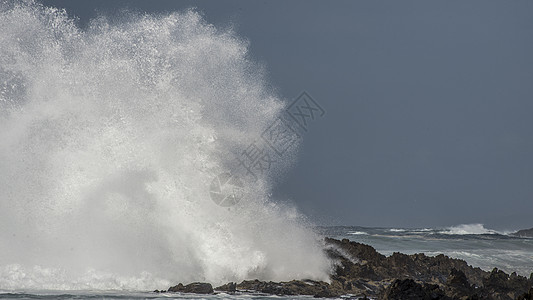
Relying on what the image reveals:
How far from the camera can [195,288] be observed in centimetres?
1616

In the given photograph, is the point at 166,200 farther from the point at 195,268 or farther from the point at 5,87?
the point at 5,87

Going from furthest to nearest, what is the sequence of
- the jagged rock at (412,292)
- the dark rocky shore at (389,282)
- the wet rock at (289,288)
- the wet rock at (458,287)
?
1. the wet rock at (289,288)
2. the wet rock at (458,287)
3. the dark rocky shore at (389,282)
4. the jagged rock at (412,292)

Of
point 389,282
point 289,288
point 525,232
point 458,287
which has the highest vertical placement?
point 525,232

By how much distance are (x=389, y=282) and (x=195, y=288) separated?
6.24 meters

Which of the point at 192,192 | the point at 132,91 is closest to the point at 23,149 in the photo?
the point at 132,91

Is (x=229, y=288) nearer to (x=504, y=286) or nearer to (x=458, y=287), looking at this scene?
(x=458, y=287)

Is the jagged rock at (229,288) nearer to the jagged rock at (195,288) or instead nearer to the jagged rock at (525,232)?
the jagged rock at (195,288)

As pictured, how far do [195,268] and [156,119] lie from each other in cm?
527

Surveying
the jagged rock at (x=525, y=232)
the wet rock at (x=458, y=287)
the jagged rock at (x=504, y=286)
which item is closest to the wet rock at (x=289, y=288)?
the wet rock at (x=458, y=287)

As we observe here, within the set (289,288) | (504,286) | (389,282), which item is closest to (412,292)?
(289,288)

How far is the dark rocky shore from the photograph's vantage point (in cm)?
1375

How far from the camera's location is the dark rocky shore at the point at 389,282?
1375 cm

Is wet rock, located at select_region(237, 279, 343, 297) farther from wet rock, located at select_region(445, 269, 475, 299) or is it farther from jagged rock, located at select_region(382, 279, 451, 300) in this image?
jagged rock, located at select_region(382, 279, 451, 300)

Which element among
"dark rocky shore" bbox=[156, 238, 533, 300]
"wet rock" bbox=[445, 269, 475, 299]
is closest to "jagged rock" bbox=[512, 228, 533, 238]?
"dark rocky shore" bbox=[156, 238, 533, 300]
